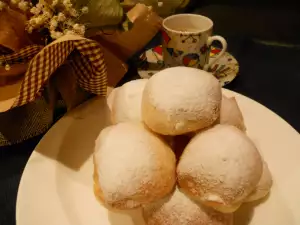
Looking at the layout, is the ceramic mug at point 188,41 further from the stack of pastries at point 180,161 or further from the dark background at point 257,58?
the stack of pastries at point 180,161

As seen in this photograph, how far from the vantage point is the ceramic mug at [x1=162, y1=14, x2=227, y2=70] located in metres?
1.02

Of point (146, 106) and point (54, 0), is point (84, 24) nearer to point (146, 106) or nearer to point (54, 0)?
point (54, 0)

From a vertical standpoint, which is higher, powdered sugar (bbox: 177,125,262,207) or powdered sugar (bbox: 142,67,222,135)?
powdered sugar (bbox: 142,67,222,135)

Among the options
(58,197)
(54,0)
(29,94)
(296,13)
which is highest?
(54,0)

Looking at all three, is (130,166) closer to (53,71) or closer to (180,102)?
(180,102)

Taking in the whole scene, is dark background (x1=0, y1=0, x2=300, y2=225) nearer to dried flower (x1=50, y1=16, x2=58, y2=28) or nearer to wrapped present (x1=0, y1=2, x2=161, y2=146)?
wrapped present (x1=0, y1=2, x2=161, y2=146)

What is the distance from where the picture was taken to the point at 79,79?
840mm

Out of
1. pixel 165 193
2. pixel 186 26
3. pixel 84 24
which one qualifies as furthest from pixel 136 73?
pixel 165 193

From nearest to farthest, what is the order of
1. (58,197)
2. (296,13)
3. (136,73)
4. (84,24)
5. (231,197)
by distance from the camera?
(231,197) → (58,197) → (84,24) → (136,73) → (296,13)

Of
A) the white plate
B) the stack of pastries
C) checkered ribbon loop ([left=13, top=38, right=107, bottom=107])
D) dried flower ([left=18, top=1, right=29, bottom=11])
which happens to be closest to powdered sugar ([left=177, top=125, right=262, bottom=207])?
the stack of pastries

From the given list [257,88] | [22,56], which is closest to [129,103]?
[22,56]

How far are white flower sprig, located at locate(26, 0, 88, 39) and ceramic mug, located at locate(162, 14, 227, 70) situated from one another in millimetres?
334

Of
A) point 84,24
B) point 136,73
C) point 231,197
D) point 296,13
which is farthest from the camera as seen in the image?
point 296,13

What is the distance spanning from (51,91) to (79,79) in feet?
0.22
